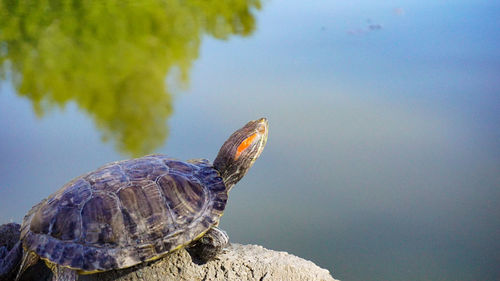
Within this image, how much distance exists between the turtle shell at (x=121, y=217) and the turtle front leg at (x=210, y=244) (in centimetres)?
8

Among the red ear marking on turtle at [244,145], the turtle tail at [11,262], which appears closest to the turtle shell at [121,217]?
the turtle tail at [11,262]

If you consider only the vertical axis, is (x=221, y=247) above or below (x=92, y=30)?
below

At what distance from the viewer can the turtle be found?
5.89 feet

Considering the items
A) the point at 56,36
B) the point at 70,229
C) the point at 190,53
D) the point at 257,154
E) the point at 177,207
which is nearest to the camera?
the point at 70,229

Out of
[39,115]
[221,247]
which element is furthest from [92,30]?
Result: [221,247]

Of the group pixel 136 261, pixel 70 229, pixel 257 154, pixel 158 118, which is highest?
pixel 158 118

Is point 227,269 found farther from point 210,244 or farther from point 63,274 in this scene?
point 63,274

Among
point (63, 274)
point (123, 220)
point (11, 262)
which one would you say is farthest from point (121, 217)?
point (11, 262)

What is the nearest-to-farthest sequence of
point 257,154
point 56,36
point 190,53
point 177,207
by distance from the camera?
point 177,207 → point 257,154 → point 190,53 → point 56,36

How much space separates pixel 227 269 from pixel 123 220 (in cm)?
54

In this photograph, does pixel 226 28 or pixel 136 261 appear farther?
pixel 226 28

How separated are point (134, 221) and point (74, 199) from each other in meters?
0.25

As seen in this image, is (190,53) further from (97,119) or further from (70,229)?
(70,229)

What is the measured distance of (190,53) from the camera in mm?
4633
